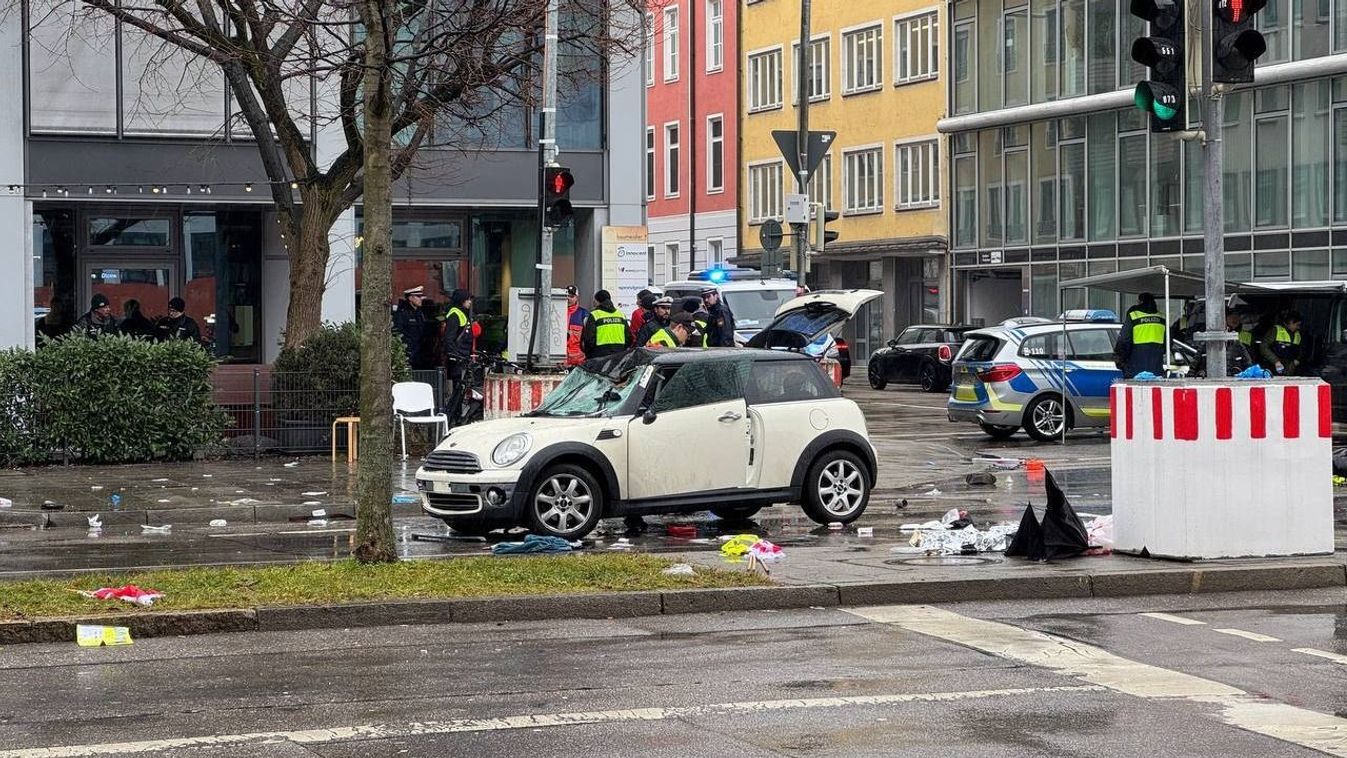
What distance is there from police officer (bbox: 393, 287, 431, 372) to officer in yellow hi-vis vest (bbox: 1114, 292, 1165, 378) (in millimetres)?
8856

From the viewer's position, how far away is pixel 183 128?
28.8m

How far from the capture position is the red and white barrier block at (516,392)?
66.6ft

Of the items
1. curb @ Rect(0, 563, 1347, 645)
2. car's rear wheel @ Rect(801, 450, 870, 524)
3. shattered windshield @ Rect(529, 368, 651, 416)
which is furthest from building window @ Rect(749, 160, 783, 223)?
curb @ Rect(0, 563, 1347, 645)

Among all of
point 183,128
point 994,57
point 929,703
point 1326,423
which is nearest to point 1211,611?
point 1326,423

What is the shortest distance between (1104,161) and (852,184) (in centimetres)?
1306

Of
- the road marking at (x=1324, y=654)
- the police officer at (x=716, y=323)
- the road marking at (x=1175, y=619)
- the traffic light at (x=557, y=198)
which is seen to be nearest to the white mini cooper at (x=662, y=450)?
the traffic light at (x=557, y=198)

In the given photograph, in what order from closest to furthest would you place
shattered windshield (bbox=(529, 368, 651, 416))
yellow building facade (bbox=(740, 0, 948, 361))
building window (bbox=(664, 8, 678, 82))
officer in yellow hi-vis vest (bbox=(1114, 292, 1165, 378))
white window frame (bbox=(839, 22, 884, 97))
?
1. shattered windshield (bbox=(529, 368, 651, 416))
2. officer in yellow hi-vis vest (bbox=(1114, 292, 1165, 378))
3. yellow building facade (bbox=(740, 0, 948, 361))
4. white window frame (bbox=(839, 22, 884, 97))
5. building window (bbox=(664, 8, 678, 82))

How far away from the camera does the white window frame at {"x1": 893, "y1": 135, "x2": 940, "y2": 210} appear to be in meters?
52.8

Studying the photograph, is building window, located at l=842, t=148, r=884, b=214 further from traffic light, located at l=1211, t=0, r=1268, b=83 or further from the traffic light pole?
traffic light, located at l=1211, t=0, r=1268, b=83

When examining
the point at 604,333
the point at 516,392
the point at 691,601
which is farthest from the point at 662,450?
the point at 604,333

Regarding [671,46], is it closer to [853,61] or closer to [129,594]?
[853,61]

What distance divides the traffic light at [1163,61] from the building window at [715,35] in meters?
52.0

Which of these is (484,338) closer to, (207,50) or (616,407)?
(207,50)

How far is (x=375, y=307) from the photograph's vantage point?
11.9 m
